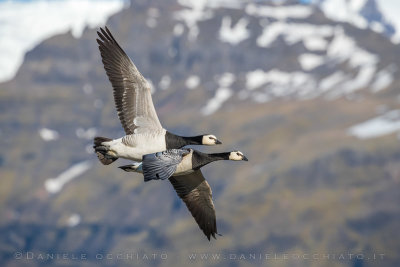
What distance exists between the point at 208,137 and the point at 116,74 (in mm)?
5560

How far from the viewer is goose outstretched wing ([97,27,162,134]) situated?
42188mm

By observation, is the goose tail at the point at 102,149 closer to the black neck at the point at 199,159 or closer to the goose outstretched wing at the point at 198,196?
the black neck at the point at 199,159

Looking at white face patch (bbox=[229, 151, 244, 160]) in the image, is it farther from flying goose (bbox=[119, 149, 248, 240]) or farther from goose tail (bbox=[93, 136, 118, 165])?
goose tail (bbox=[93, 136, 118, 165])

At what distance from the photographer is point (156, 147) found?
40.7 metres

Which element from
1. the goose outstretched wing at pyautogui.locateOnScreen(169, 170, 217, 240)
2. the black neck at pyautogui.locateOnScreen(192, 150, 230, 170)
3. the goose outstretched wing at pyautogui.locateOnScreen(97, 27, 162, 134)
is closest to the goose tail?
the goose outstretched wing at pyautogui.locateOnScreen(97, 27, 162, 134)

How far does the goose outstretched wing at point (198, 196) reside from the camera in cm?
4319

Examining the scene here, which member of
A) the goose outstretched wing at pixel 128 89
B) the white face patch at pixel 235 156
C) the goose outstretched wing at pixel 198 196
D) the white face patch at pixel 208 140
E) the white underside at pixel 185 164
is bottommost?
the goose outstretched wing at pixel 198 196

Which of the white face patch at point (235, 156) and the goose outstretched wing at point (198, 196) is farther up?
the white face patch at point (235, 156)

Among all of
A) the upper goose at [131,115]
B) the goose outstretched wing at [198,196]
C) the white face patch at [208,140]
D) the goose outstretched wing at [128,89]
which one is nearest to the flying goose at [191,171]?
the goose outstretched wing at [198,196]

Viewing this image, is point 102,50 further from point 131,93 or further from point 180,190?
point 180,190

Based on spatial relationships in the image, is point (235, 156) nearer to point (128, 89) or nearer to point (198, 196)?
point (198, 196)

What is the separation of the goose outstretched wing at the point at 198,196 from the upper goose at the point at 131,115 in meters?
2.14

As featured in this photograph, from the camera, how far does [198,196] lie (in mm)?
43625

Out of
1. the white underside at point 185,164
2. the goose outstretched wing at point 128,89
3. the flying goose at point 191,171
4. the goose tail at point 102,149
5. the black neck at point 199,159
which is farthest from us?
the goose outstretched wing at point 128,89
